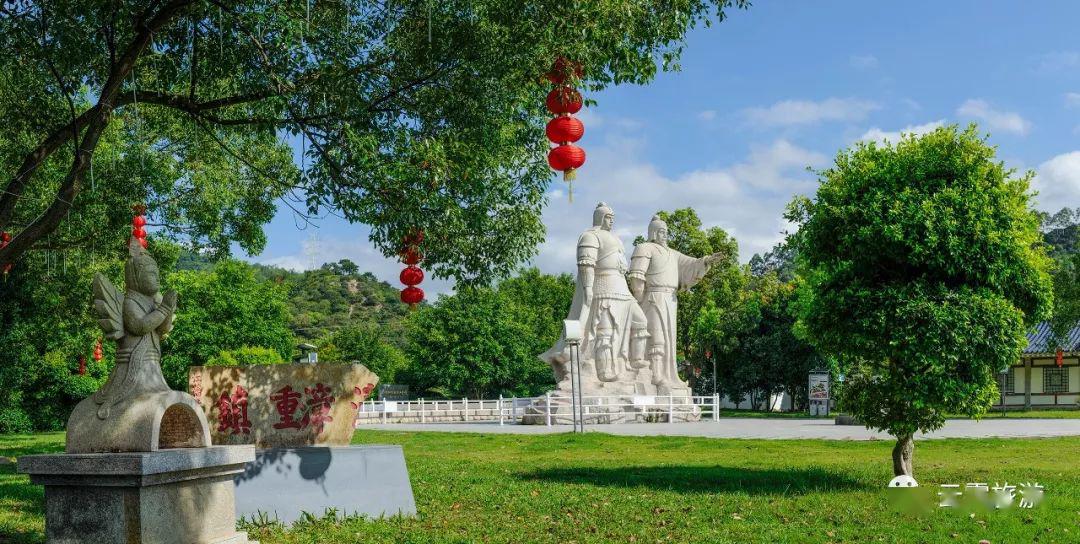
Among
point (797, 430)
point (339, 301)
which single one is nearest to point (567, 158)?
point (797, 430)

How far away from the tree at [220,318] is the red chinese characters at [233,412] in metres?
28.7

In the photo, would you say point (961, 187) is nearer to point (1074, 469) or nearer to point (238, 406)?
point (1074, 469)

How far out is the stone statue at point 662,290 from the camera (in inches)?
1013

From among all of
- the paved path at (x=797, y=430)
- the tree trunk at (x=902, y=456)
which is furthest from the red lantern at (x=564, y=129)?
the paved path at (x=797, y=430)

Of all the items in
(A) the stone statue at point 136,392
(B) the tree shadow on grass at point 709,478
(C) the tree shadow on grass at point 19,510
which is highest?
(A) the stone statue at point 136,392

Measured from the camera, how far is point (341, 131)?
9117 millimetres

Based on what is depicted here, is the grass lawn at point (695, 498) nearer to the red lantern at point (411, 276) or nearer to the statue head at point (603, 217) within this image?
the red lantern at point (411, 276)

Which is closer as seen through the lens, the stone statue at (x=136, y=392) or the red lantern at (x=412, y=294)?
the stone statue at (x=136, y=392)

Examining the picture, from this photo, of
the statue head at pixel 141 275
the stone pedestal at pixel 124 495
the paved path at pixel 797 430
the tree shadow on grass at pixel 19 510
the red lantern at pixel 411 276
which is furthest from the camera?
the paved path at pixel 797 430

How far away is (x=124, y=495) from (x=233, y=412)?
290 centimetres

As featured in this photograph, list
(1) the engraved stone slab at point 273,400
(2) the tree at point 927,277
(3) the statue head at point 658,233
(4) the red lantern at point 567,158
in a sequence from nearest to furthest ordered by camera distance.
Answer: (4) the red lantern at point 567,158
(1) the engraved stone slab at point 273,400
(2) the tree at point 927,277
(3) the statue head at point 658,233

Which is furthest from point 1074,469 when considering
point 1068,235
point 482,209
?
point 1068,235

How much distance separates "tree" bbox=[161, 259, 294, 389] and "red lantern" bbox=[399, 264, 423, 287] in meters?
28.0

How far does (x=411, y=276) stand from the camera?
1010 cm
